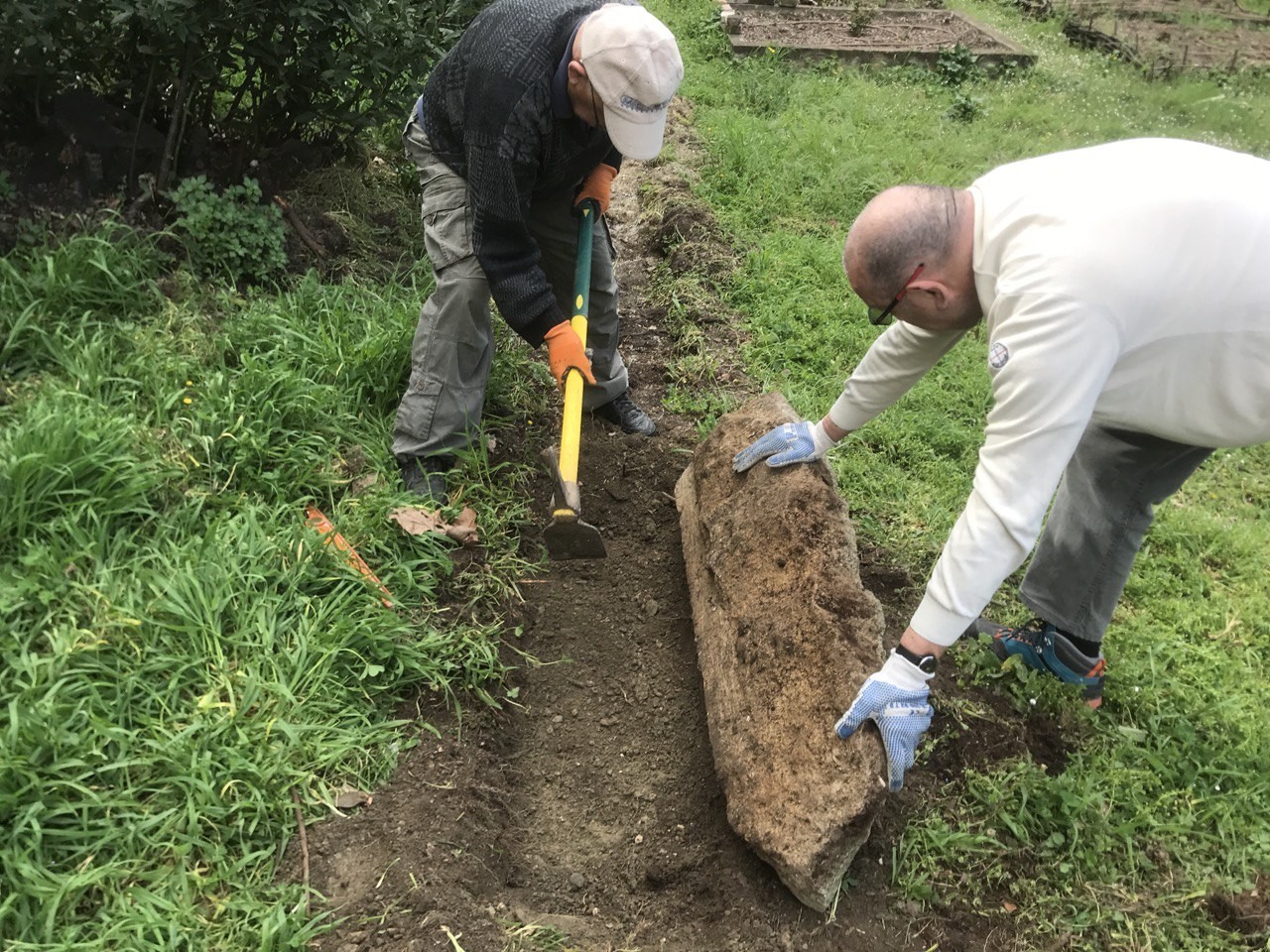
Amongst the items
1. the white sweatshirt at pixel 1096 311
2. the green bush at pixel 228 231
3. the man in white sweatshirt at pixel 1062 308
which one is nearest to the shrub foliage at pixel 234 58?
the green bush at pixel 228 231

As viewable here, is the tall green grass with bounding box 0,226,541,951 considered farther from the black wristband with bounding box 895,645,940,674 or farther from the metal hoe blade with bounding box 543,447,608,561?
the black wristband with bounding box 895,645,940,674

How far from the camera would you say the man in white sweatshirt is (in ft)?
5.54

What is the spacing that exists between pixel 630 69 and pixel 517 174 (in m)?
0.47

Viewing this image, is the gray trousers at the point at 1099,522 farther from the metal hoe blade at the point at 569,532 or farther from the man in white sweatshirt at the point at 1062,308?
the metal hoe blade at the point at 569,532

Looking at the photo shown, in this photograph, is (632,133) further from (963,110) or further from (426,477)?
(963,110)

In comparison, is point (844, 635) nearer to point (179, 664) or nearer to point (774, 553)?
point (774, 553)

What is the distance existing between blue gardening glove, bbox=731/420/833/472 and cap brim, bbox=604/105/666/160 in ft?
2.94

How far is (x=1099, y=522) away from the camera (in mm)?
2459

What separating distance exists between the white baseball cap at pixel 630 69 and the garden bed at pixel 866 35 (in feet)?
17.3

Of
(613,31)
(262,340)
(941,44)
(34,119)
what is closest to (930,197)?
(613,31)

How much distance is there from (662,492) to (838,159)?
11.1 feet

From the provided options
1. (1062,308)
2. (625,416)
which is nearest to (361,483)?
(625,416)

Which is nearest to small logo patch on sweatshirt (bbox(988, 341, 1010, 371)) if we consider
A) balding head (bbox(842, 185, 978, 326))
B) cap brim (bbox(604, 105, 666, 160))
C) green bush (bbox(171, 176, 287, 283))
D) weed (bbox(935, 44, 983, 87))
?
balding head (bbox(842, 185, 978, 326))

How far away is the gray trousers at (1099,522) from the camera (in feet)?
7.66
